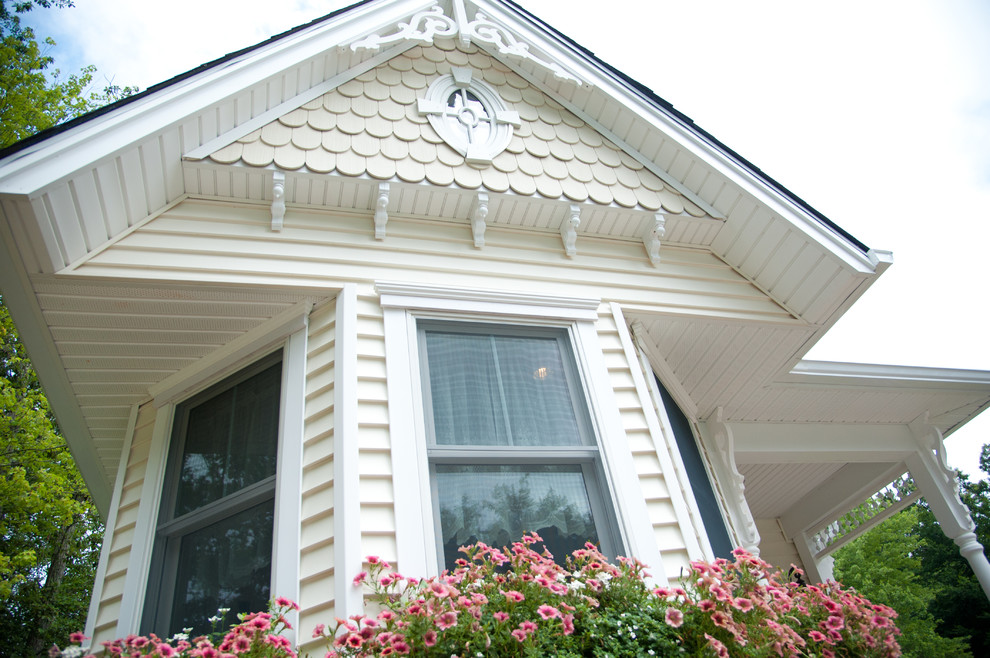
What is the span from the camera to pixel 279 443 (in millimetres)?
3412

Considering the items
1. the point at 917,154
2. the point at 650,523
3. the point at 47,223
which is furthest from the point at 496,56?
the point at 917,154

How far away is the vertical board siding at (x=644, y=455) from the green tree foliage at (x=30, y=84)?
10251mm

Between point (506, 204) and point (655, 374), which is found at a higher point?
point (506, 204)

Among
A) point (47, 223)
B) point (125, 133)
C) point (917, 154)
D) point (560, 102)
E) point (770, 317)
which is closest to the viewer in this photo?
point (47, 223)

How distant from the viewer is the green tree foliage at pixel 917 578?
12.9m

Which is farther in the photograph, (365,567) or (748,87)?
(748,87)

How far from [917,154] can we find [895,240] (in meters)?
6.97

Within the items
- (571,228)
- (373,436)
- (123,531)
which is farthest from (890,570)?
(123,531)

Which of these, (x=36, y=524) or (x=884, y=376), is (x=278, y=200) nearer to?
(x=884, y=376)

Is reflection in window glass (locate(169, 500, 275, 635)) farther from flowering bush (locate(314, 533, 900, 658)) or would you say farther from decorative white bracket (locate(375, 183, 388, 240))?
Result: decorative white bracket (locate(375, 183, 388, 240))

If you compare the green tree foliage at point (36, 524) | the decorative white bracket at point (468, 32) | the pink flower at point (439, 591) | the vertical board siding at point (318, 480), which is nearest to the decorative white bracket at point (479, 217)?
the vertical board siding at point (318, 480)

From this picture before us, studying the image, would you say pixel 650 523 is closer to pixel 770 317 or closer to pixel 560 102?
pixel 770 317

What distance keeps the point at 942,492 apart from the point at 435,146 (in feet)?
18.7

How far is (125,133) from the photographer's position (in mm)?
3260
